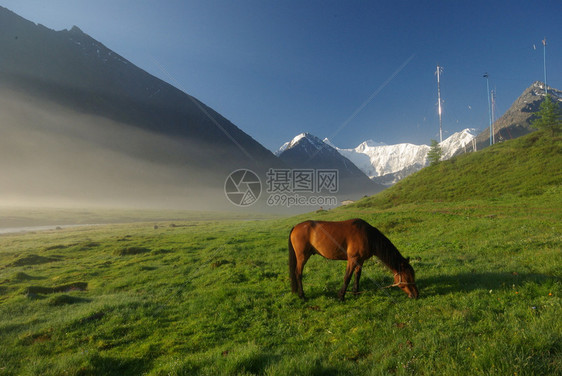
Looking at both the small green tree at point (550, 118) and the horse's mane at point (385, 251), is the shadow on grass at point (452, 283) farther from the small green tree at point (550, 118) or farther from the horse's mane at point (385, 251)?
the small green tree at point (550, 118)

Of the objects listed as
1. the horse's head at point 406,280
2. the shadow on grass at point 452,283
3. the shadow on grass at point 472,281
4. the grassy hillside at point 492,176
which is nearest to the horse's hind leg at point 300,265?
the shadow on grass at point 452,283

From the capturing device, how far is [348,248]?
319 inches

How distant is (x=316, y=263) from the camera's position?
13.7 m

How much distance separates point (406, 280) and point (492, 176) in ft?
153

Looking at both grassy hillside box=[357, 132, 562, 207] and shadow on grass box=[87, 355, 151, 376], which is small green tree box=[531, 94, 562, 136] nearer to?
grassy hillside box=[357, 132, 562, 207]

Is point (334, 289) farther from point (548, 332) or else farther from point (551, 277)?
point (551, 277)

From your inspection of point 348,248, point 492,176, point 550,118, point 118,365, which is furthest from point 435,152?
point 118,365

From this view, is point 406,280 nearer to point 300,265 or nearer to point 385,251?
point 385,251

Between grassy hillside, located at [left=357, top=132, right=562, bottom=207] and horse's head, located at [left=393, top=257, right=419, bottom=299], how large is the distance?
1416 inches

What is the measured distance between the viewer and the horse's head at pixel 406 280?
24.2 ft

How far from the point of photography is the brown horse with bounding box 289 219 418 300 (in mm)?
7707

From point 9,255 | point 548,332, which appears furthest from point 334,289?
point 9,255

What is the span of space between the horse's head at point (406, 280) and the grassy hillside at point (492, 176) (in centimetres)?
3596

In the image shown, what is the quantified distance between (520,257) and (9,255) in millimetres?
51000
